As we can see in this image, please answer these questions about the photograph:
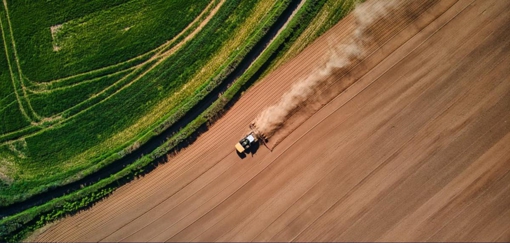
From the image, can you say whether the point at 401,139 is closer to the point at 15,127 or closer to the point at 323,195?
the point at 323,195

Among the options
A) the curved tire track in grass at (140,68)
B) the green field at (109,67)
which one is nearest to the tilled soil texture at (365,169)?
the green field at (109,67)

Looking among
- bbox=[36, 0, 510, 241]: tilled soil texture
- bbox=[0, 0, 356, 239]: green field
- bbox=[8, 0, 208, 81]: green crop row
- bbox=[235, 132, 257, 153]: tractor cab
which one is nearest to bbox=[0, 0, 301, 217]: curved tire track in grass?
bbox=[0, 0, 356, 239]: green field

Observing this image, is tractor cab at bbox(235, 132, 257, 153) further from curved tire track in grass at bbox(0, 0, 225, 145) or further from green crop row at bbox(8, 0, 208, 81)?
green crop row at bbox(8, 0, 208, 81)

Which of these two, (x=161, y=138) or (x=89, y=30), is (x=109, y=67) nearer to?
(x=89, y=30)

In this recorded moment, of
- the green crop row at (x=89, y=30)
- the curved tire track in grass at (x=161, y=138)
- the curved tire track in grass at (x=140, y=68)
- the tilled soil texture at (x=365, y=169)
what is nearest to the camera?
the tilled soil texture at (x=365, y=169)

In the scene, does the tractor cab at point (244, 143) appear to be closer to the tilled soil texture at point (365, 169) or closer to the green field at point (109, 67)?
the tilled soil texture at point (365, 169)

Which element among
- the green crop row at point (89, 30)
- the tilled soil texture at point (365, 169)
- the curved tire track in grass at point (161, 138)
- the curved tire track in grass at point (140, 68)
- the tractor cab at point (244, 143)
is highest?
the green crop row at point (89, 30)
